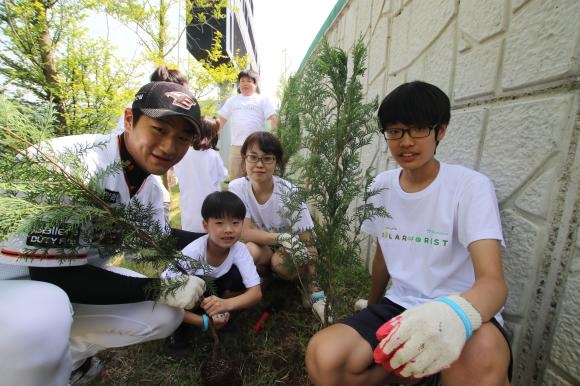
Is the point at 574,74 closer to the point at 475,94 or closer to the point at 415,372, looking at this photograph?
the point at 475,94

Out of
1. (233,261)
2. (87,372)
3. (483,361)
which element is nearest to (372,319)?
(483,361)

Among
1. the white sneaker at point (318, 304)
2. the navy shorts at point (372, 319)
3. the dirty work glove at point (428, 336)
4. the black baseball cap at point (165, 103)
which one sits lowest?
the white sneaker at point (318, 304)

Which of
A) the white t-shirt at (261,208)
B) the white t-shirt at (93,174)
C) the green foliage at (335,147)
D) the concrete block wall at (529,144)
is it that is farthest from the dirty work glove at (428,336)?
the white t-shirt at (261,208)

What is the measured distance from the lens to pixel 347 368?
1.38 m

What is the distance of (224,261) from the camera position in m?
2.34

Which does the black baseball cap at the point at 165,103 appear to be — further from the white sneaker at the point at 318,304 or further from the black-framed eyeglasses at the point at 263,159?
the white sneaker at the point at 318,304

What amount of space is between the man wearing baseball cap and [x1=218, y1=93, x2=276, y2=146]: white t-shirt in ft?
12.2

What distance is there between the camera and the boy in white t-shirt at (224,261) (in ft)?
7.02

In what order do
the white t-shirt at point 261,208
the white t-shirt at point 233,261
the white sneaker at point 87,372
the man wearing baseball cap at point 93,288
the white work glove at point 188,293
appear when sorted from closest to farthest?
1. the man wearing baseball cap at point 93,288
2. the white work glove at point 188,293
3. the white sneaker at point 87,372
4. the white t-shirt at point 233,261
5. the white t-shirt at point 261,208

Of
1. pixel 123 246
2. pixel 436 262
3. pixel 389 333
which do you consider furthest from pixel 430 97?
pixel 123 246

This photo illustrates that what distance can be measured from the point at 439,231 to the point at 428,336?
25.0 inches

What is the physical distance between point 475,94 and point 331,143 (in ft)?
2.98

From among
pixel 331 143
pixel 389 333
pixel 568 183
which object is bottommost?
pixel 389 333

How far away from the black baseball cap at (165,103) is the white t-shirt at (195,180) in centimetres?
192
